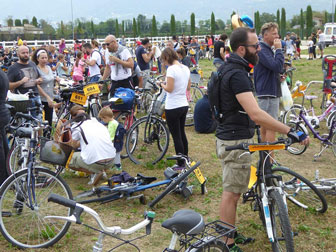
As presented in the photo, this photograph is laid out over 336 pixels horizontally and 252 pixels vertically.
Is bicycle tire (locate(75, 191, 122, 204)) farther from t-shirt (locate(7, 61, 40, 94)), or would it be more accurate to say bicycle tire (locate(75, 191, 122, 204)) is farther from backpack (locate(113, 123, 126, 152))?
t-shirt (locate(7, 61, 40, 94))

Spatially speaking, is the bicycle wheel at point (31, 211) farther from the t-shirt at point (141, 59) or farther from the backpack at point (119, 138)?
the t-shirt at point (141, 59)

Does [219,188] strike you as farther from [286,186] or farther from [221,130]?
[221,130]

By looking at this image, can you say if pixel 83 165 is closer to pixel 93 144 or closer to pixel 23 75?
pixel 93 144

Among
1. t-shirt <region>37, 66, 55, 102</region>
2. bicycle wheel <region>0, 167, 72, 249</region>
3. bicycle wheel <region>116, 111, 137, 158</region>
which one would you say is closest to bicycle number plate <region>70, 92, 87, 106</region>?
t-shirt <region>37, 66, 55, 102</region>

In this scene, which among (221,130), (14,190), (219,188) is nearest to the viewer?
(221,130)

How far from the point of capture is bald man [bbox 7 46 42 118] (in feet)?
22.3

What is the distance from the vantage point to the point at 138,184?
5535 mm

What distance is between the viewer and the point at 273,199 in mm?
3848

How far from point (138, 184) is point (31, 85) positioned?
276 cm

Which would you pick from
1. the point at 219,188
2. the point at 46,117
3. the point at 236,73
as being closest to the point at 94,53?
the point at 46,117

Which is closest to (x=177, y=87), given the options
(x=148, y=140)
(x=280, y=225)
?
(x=148, y=140)

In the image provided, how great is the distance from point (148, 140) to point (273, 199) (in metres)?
3.70

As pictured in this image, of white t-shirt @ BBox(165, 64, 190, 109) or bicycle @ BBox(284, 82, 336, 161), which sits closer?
white t-shirt @ BBox(165, 64, 190, 109)

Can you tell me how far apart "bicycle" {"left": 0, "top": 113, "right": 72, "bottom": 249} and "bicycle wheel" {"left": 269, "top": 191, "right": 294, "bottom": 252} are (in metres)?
2.04
